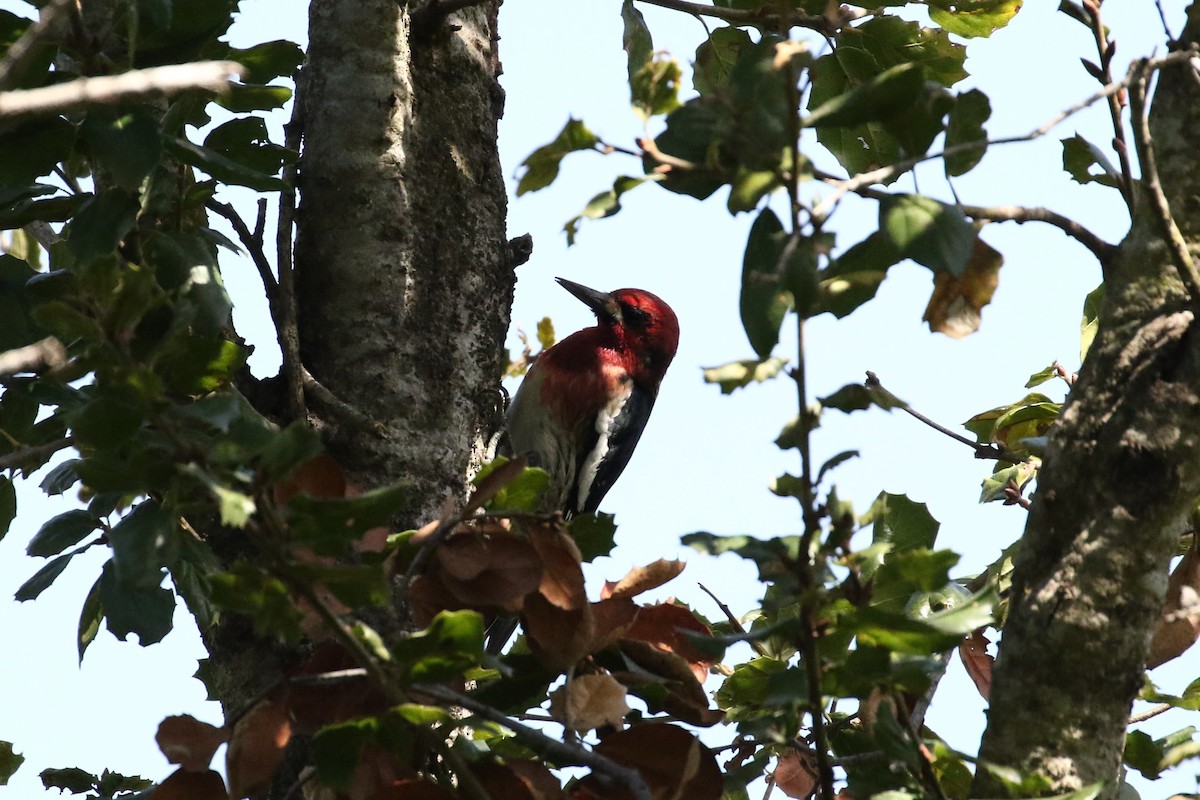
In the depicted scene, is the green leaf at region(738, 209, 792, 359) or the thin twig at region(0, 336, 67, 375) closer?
the thin twig at region(0, 336, 67, 375)

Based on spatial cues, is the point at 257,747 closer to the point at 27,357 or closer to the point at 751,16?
the point at 27,357

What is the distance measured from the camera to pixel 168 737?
1423mm

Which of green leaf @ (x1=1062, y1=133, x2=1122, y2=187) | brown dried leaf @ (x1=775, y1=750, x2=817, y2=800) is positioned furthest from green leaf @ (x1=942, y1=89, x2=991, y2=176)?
brown dried leaf @ (x1=775, y1=750, x2=817, y2=800)

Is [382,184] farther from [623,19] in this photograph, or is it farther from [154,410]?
[154,410]

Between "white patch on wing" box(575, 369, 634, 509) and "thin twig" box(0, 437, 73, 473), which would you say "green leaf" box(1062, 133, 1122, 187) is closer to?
"thin twig" box(0, 437, 73, 473)

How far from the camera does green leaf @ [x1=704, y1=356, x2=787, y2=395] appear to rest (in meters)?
1.20

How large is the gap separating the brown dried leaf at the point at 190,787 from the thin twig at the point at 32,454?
491mm

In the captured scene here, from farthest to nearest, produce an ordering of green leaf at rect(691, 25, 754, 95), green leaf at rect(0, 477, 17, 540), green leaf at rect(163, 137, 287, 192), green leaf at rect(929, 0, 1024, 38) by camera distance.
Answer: green leaf at rect(691, 25, 754, 95)
green leaf at rect(929, 0, 1024, 38)
green leaf at rect(0, 477, 17, 540)
green leaf at rect(163, 137, 287, 192)

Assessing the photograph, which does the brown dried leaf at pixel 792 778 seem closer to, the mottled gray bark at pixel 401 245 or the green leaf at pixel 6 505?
the mottled gray bark at pixel 401 245

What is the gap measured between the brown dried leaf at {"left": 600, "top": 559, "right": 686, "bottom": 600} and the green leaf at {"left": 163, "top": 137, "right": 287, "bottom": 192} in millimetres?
716

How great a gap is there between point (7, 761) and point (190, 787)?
79cm

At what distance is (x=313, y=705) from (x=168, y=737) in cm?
18

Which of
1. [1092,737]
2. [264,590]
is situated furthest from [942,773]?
[264,590]

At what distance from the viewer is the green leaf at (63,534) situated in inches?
→ 73.0
